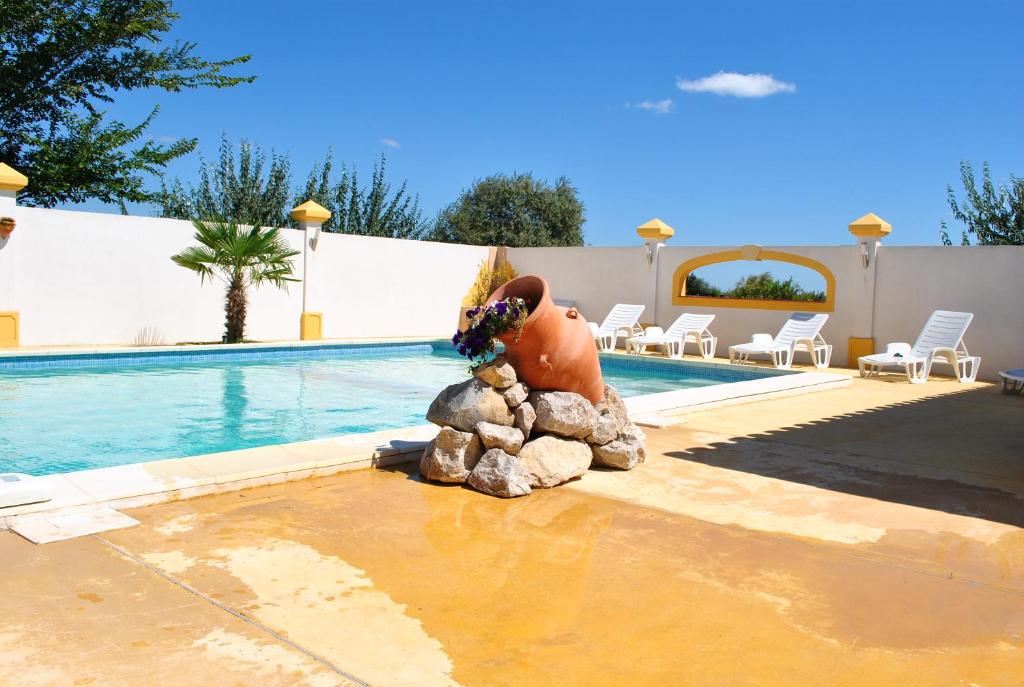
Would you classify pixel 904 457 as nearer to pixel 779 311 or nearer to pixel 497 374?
pixel 497 374

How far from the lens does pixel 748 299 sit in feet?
49.8

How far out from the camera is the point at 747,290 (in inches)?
657

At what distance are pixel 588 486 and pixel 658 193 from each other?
98.9 feet

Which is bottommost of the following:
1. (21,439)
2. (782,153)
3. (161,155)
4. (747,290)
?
(21,439)

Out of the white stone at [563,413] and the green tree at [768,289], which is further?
the green tree at [768,289]

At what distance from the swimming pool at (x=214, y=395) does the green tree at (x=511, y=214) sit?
16.1 meters

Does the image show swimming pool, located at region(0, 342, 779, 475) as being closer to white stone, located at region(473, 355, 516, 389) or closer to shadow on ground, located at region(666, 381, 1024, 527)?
white stone, located at region(473, 355, 516, 389)

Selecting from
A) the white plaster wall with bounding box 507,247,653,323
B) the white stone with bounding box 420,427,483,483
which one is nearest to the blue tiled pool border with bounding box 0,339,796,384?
the white plaster wall with bounding box 507,247,653,323

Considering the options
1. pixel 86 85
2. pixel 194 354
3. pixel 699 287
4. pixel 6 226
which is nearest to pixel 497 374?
pixel 194 354

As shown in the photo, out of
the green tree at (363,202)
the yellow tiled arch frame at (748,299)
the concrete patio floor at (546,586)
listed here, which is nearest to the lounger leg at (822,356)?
the yellow tiled arch frame at (748,299)

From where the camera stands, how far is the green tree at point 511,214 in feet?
100

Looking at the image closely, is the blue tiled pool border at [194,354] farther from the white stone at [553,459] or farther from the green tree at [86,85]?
the green tree at [86,85]

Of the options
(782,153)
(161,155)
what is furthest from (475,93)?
(161,155)

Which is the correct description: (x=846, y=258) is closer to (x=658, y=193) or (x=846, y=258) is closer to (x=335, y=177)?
(x=335, y=177)
